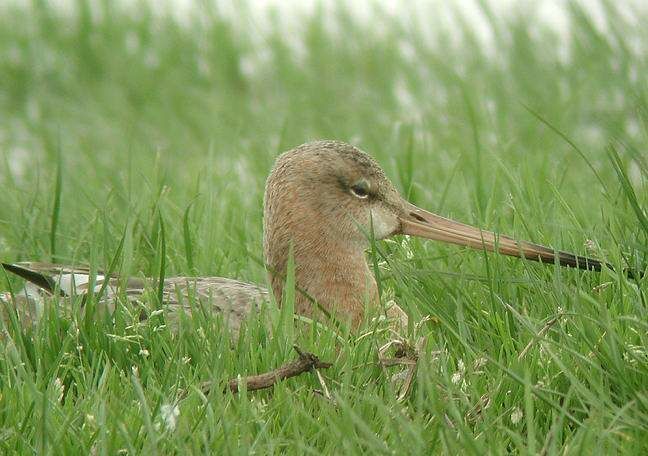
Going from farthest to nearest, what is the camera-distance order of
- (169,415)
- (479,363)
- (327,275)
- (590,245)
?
1. (327,275)
2. (590,245)
3. (479,363)
4. (169,415)

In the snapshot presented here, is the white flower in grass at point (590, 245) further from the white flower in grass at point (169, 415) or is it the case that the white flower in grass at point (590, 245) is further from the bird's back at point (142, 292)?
the white flower in grass at point (169, 415)

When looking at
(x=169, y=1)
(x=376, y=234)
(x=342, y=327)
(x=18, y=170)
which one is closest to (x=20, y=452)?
(x=342, y=327)

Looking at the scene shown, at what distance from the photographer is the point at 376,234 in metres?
5.59

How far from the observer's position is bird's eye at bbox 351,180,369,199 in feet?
18.2

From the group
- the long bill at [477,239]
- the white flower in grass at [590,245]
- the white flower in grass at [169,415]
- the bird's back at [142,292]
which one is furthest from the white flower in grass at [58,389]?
the white flower in grass at [590,245]

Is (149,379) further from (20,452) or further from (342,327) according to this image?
(342,327)

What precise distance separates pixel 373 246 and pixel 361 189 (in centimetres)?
94

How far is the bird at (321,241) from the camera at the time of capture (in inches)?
199

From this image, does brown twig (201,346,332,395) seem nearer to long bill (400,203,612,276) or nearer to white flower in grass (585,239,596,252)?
long bill (400,203,612,276)

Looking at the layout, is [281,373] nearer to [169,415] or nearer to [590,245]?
[169,415]

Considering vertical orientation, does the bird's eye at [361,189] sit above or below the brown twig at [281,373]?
above

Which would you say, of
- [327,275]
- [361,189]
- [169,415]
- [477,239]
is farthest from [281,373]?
[361,189]

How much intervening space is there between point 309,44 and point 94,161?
211 centimetres

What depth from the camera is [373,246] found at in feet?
15.2
